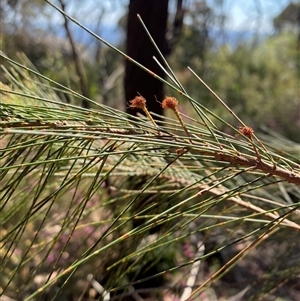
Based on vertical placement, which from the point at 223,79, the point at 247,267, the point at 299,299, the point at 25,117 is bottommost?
the point at 247,267

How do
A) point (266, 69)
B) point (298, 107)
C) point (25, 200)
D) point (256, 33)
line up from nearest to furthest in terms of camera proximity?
point (25, 200) → point (298, 107) → point (266, 69) → point (256, 33)

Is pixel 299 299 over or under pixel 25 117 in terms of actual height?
under

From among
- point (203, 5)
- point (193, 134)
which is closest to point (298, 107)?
point (203, 5)

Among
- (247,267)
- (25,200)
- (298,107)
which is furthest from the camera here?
(298,107)

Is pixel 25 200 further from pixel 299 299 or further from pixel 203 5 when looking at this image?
pixel 203 5

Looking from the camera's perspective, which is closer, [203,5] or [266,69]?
[203,5]

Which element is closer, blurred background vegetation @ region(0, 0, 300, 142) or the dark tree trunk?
the dark tree trunk

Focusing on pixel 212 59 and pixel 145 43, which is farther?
pixel 212 59

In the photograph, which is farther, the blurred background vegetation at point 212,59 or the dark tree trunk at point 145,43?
the blurred background vegetation at point 212,59
